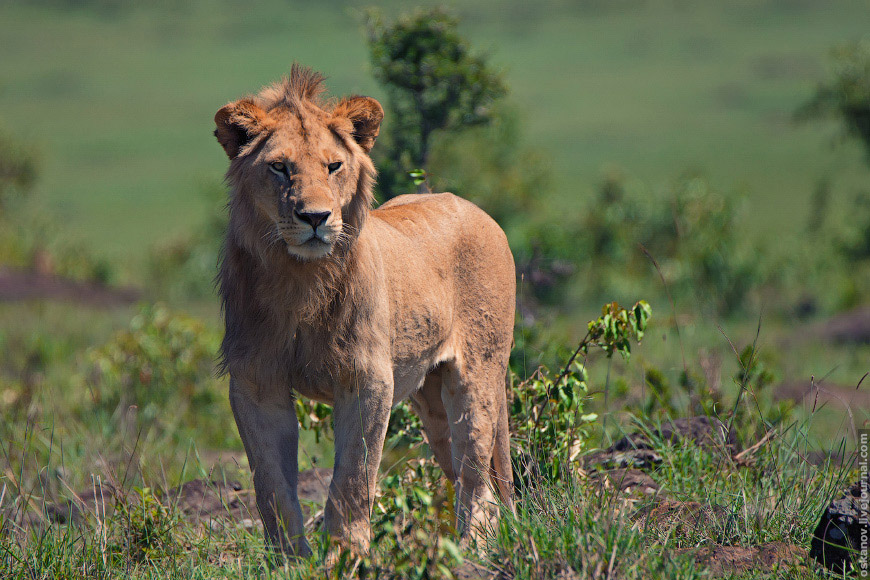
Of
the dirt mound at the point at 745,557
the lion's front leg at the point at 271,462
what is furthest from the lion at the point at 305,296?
the dirt mound at the point at 745,557

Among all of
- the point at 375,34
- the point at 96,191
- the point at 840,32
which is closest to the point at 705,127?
the point at 840,32

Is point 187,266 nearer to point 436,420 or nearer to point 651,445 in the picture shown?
point 436,420

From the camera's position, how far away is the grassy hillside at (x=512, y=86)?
56750 millimetres

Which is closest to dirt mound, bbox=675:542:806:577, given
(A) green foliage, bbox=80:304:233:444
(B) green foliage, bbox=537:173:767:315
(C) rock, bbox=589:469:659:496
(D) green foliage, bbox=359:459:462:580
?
(C) rock, bbox=589:469:659:496

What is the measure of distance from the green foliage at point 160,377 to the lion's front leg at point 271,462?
5.19 metres

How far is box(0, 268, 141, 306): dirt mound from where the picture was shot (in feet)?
56.3

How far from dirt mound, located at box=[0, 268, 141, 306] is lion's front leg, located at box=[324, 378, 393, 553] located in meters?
13.7

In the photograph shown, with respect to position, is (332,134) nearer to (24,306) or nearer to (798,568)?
(798,568)

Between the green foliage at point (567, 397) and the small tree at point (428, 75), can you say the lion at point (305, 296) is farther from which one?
the small tree at point (428, 75)

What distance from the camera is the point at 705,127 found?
67750 mm

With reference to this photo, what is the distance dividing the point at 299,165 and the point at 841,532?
254 cm

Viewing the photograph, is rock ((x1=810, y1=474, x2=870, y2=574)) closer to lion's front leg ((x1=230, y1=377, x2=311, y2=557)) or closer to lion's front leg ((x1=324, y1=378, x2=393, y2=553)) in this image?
lion's front leg ((x1=324, y1=378, x2=393, y2=553))

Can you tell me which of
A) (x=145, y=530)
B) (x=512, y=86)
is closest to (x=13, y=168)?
(x=145, y=530)

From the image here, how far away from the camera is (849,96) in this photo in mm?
15469
